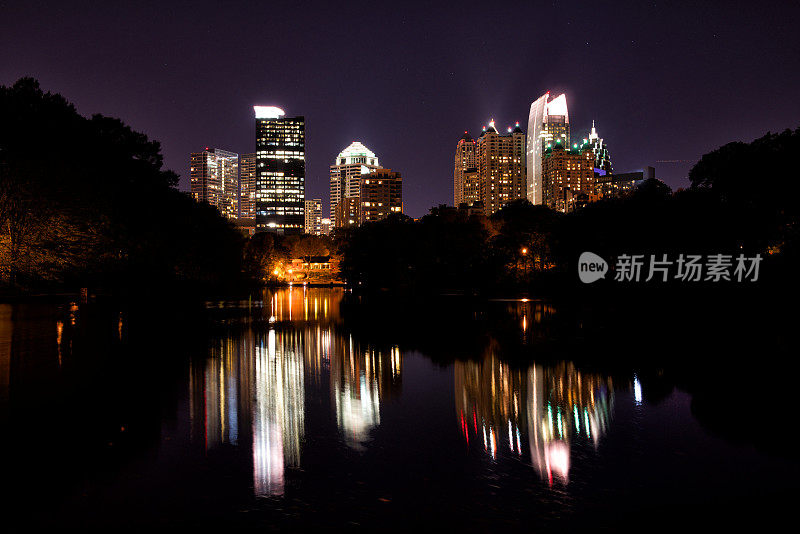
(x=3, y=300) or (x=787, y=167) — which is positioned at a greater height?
(x=787, y=167)

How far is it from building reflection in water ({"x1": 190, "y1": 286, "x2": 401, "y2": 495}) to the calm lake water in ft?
0.16

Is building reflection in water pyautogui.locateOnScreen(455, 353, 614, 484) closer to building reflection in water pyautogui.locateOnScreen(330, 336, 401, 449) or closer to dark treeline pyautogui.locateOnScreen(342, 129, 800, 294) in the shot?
building reflection in water pyautogui.locateOnScreen(330, 336, 401, 449)

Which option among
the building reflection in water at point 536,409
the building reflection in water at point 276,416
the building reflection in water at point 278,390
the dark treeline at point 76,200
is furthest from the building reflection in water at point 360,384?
the dark treeline at point 76,200

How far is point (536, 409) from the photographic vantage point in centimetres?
913

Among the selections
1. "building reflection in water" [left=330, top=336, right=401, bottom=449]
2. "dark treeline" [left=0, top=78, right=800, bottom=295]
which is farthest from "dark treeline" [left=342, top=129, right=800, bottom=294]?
"building reflection in water" [left=330, top=336, right=401, bottom=449]

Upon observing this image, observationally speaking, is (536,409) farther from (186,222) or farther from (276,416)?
(186,222)

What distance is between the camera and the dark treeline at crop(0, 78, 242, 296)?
33.8 metres

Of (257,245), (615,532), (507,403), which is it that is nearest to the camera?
(615,532)

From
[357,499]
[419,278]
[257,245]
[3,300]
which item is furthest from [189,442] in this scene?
[257,245]

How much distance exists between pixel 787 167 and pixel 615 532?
107 feet

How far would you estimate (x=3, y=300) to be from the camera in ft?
118

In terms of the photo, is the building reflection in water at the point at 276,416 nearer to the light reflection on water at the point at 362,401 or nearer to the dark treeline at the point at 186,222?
the light reflection on water at the point at 362,401

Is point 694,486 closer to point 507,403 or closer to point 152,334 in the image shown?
point 507,403

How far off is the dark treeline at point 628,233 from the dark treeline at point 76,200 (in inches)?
959
